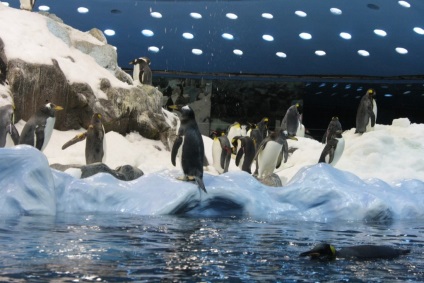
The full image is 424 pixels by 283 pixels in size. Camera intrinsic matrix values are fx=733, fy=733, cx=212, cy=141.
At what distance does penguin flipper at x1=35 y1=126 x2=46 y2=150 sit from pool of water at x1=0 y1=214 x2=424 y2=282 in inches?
153

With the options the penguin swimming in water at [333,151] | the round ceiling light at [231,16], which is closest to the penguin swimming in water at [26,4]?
the round ceiling light at [231,16]

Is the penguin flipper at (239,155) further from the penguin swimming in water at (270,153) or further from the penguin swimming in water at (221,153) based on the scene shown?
the penguin swimming in water at (270,153)

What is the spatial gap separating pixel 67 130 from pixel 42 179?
5519mm

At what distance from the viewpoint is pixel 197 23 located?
16672 millimetres

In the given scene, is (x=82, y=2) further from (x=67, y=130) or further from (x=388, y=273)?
(x=388, y=273)

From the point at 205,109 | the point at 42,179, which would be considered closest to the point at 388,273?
Result: the point at 42,179

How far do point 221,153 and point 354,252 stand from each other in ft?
24.9

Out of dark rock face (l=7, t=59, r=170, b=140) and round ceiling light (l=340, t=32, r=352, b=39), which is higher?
round ceiling light (l=340, t=32, r=352, b=39)

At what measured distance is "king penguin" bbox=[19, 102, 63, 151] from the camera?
962cm

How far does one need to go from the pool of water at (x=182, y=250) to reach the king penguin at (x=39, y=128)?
390cm

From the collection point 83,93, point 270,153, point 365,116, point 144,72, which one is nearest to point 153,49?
point 144,72

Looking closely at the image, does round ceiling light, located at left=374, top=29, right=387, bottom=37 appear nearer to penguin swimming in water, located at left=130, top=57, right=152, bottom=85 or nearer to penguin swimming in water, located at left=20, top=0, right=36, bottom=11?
penguin swimming in water, located at left=130, top=57, right=152, bottom=85

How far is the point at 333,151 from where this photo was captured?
10.9m

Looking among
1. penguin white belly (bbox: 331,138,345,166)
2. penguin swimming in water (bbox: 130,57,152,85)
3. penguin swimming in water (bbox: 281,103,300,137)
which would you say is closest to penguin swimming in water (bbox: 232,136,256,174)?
penguin white belly (bbox: 331,138,345,166)
